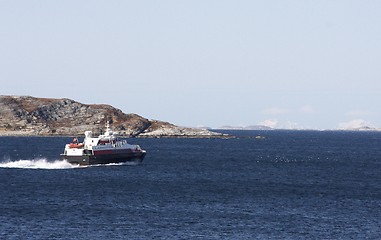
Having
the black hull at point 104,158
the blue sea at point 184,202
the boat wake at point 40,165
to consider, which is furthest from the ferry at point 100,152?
the blue sea at point 184,202

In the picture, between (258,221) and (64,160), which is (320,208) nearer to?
(258,221)

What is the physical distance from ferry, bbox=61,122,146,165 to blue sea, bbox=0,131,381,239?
246 cm

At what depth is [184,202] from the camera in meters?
80.2

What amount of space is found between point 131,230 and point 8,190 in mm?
33754

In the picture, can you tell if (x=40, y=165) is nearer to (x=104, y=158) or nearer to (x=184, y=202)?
(x=104, y=158)

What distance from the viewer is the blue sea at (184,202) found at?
2422 inches

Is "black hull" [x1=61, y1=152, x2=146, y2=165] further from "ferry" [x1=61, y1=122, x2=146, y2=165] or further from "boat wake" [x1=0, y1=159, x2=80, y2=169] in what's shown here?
"boat wake" [x1=0, y1=159, x2=80, y2=169]

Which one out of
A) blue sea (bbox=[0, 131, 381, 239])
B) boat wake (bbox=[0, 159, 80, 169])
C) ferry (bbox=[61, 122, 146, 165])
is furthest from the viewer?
ferry (bbox=[61, 122, 146, 165])

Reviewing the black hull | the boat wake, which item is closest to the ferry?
the black hull

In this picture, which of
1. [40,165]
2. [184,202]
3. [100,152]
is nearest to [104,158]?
[100,152]

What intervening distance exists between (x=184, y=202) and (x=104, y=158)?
53235mm

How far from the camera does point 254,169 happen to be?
13325 centimetres

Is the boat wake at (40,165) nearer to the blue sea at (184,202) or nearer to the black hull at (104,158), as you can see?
the blue sea at (184,202)

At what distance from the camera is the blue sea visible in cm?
6153
